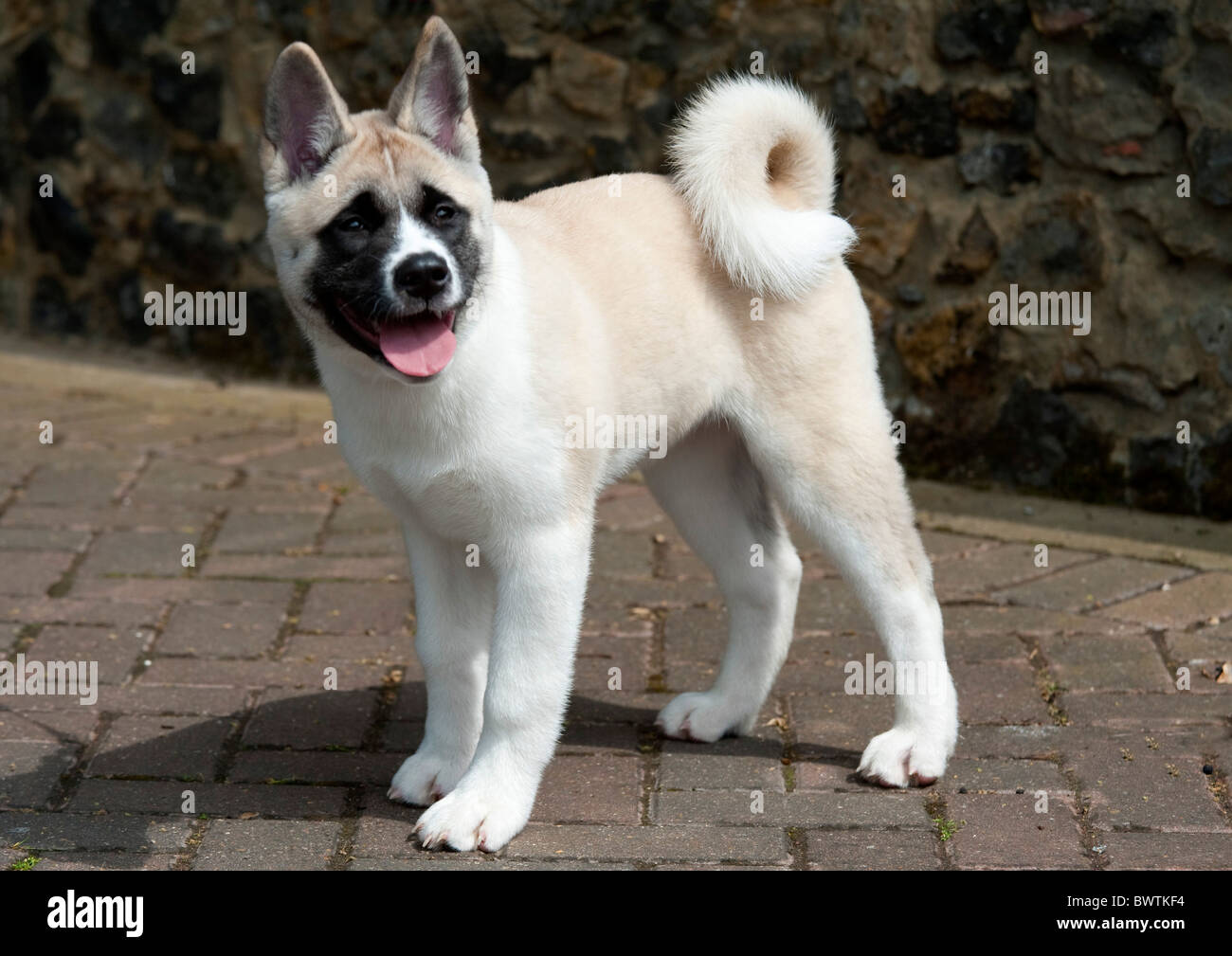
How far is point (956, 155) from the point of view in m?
5.41

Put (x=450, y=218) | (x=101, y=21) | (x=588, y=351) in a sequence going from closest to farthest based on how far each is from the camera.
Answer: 1. (x=450, y=218)
2. (x=588, y=351)
3. (x=101, y=21)

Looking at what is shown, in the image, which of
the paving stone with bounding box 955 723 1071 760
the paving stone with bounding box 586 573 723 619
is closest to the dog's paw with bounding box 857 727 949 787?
the paving stone with bounding box 955 723 1071 760

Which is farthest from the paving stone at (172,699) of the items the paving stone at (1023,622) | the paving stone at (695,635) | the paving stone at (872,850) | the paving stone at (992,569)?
the paving stone at (992,569)

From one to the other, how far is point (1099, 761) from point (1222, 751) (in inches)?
11.3

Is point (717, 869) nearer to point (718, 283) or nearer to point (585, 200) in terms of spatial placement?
point (718, 283)

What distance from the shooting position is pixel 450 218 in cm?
310

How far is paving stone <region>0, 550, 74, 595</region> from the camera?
4.67 metres

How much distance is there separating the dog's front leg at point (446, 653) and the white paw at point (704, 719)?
1.69 feet

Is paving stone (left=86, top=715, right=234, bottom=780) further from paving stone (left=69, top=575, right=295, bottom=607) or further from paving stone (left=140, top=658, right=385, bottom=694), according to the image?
paving stone (left=69, top=575, right=295, bottom=607)

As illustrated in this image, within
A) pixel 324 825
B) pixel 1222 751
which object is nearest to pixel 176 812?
pixel 324 825

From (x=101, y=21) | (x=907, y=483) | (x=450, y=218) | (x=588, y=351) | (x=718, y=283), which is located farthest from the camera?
(x=101, y=21)

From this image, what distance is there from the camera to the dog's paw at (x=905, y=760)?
11.4 ft

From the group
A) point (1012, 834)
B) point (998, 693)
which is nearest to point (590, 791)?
point (1012, 834)

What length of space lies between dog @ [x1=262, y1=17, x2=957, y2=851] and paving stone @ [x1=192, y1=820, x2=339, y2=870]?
0.67 feet
